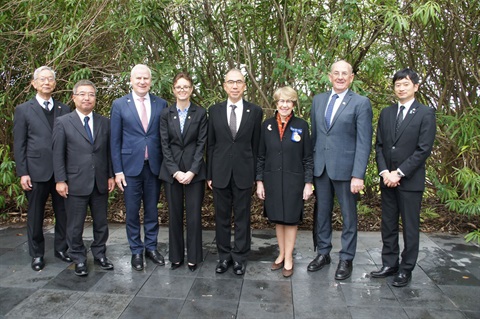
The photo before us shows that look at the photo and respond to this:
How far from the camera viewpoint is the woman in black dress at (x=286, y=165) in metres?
3.58

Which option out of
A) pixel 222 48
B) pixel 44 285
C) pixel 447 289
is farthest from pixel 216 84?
pixel 447 289

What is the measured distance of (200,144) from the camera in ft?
12.1

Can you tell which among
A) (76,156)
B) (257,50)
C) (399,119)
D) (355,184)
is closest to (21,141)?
(76,156)

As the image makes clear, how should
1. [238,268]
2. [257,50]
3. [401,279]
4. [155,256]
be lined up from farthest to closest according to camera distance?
[257,50] < [155,256] < [238,268] < [401,279]

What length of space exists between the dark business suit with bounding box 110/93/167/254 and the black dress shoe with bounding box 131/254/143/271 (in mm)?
38

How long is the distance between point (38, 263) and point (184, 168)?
5.22 feet

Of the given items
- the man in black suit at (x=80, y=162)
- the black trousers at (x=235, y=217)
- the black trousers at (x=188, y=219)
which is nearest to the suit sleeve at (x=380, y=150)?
the black trousers at (x=235, y=217)

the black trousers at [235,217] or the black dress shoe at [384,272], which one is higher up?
the black trousers at [235,217]

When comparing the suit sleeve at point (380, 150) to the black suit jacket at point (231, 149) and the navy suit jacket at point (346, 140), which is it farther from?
the black suit jacket at point (231, 149)

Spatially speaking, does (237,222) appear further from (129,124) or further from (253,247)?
(129,124)

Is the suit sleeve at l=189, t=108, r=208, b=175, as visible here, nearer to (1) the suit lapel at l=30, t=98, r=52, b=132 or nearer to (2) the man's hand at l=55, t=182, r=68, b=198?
(2) the man's hand at l=55, t=182, r=68, b=198

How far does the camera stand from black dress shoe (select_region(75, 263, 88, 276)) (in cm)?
359

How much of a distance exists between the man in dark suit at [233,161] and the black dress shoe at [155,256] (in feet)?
1.77

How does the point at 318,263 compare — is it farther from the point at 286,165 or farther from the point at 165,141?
the point at 165,141
